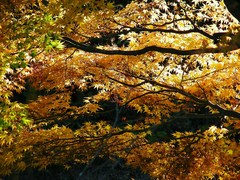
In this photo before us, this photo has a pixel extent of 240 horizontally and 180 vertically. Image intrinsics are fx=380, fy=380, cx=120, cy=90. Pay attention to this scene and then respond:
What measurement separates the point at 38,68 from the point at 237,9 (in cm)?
351

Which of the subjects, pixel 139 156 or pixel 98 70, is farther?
pixel 139 156

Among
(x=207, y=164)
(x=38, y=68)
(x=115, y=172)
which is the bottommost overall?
(x=115, y=172)

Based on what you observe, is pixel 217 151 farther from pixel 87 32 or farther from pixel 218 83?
pixel 87 32

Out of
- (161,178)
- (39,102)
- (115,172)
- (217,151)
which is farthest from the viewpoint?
(115,172)

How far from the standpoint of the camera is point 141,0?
6.21 m

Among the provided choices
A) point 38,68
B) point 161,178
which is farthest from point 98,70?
point 161,178

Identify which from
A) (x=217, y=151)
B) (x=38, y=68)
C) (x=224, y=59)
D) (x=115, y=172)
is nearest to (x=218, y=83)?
(x=224, y=59)

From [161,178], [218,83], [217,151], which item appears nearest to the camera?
[218,83]

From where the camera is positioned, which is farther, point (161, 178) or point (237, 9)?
point (161, 178)

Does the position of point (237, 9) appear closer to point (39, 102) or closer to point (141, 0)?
point (141, 0)

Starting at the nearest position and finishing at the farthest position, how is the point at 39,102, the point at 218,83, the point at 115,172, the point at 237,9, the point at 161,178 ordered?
the point at 237,9 → the point at 218,83 → the point at 161,178 → the point at 39,102 → the point at 115,172

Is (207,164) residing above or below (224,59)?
below

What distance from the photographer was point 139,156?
5.98 m

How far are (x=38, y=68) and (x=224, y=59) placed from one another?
2.81 m
